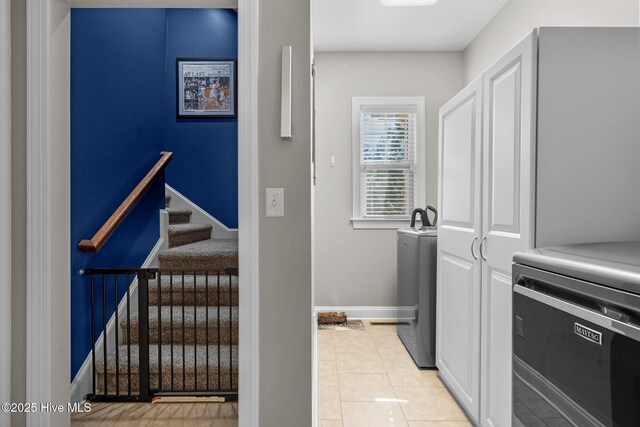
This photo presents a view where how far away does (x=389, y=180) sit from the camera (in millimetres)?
4086

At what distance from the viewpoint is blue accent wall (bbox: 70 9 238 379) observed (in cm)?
238

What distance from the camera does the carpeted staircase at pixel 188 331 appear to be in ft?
8.17

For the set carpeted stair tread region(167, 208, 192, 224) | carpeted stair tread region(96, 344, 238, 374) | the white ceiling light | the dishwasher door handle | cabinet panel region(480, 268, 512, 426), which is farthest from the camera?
carpeted stair tread region(167, 208, 192, 224)

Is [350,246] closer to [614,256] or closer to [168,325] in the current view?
[168,325]

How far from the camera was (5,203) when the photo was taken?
5.05ft

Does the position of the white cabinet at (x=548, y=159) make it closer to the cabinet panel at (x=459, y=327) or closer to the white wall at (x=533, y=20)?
the cabinet panel at (x=459, y=327)

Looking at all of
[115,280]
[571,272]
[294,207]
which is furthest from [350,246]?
[571,272]

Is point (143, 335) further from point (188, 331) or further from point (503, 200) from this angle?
point (503, 200)

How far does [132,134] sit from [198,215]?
1.21m

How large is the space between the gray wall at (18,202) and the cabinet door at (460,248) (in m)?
1.96

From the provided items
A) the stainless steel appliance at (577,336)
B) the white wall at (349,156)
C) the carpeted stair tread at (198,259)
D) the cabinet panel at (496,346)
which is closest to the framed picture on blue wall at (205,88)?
the white wall at (349,156)

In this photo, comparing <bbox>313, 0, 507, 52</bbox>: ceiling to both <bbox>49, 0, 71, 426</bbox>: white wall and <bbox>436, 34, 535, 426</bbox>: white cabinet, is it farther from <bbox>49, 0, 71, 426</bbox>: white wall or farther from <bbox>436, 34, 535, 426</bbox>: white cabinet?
<bbox>49, 0, 71, 426</bbox>: white wall

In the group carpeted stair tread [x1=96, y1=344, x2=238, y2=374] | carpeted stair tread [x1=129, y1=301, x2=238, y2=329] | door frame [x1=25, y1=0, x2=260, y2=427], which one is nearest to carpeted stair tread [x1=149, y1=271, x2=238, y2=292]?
carpeted stair tread [x1=129, y1=301, x2=238, y2=329]

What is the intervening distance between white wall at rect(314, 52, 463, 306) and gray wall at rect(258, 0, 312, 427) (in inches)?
98.9
